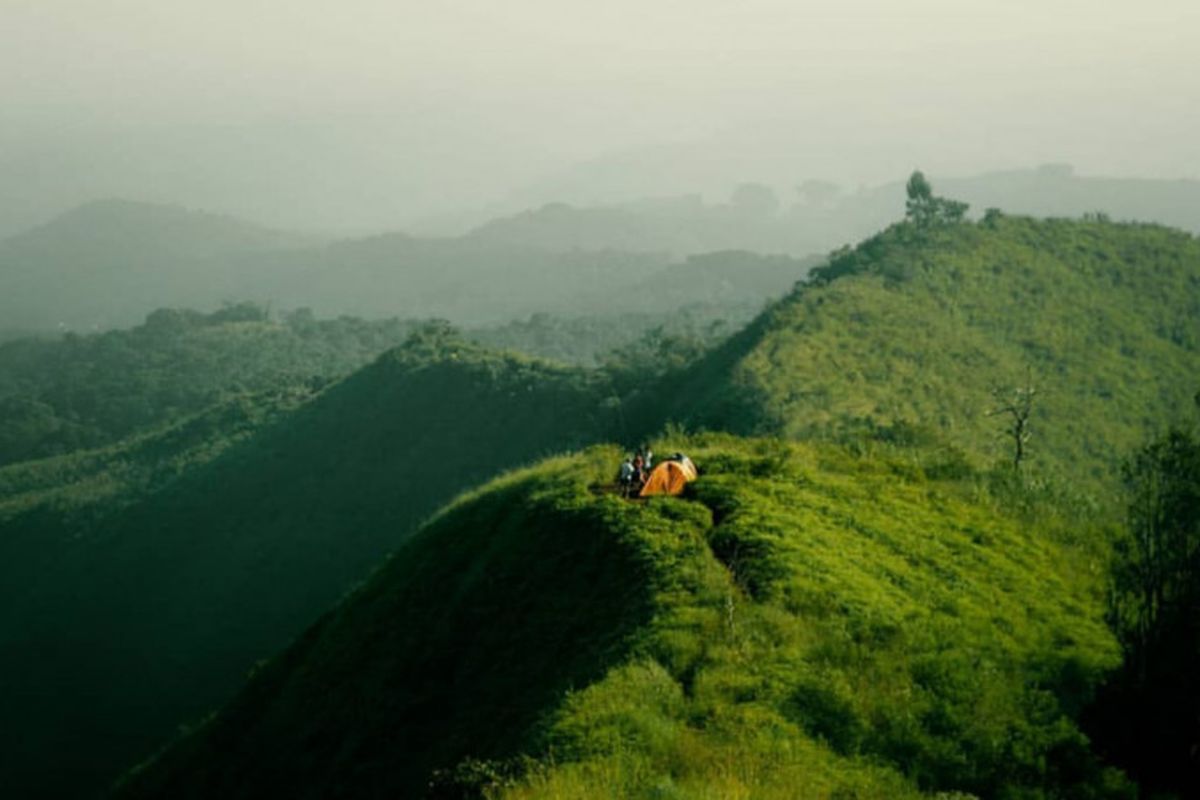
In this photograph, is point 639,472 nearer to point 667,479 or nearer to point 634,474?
point 634,474

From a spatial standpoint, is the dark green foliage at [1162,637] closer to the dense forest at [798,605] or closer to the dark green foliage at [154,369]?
the dense forest at [798,605]

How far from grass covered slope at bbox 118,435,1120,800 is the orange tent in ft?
2.00

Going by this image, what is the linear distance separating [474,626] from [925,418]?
33.9 metres

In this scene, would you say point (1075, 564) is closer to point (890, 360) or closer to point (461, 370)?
point (890, 360)

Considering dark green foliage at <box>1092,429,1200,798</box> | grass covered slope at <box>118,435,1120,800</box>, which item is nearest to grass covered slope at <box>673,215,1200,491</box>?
grass covered slope at <box>118,435,1120,800</box>

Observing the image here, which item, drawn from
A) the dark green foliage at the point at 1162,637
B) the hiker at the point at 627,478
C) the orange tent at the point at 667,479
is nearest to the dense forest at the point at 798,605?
the dark green foliage at the point at 1162,637

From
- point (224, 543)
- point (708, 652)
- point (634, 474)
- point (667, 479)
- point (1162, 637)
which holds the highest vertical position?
point (634, 474)

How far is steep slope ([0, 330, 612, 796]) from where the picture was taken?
68.6 m

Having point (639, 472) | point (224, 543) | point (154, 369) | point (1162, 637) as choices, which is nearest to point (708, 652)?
point (1162, 637)

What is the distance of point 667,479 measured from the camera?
20.7 meters

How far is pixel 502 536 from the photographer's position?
22250 mm

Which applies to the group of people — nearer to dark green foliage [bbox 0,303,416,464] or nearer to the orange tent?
the orange tent

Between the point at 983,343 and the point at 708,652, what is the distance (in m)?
51.6

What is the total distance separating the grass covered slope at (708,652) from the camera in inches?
481
